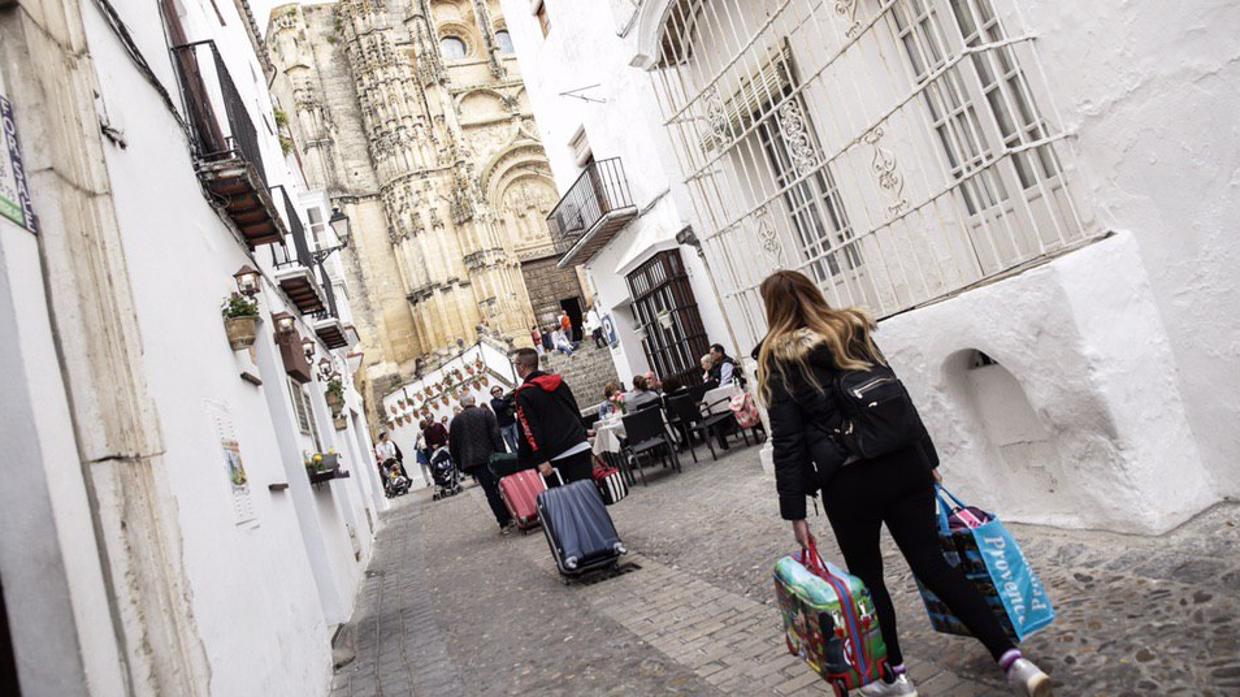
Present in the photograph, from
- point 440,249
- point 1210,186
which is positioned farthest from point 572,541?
point 440,249

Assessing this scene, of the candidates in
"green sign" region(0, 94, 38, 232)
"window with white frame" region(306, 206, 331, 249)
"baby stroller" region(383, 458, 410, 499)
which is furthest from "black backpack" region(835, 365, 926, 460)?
"baby stroller" region(383, 458, 410, 499)

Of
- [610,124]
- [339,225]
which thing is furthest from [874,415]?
[339,225]

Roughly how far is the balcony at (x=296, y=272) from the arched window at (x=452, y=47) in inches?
1173

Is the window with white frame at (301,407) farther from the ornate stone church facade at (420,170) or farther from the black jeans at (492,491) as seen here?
the ornate stone church facade at (420,170)

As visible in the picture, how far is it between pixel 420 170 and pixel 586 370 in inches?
583

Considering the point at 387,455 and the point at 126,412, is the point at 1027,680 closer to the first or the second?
the point at 126,412

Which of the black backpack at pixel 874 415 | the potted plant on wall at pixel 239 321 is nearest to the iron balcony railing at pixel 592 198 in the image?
the potted plant on wall at pixel 239 321

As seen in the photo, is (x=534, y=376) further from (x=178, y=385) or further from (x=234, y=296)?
(x=178, y=385)

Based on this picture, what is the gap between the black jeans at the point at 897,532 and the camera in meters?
2.89

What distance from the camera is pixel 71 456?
9.07 ft

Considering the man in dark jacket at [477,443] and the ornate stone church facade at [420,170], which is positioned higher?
the ornate stone church facade at [420,170]

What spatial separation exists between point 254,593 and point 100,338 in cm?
167

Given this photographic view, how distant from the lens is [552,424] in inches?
268

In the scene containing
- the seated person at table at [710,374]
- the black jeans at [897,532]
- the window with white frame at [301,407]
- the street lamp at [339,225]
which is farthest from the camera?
the street lamp at [339,225]
